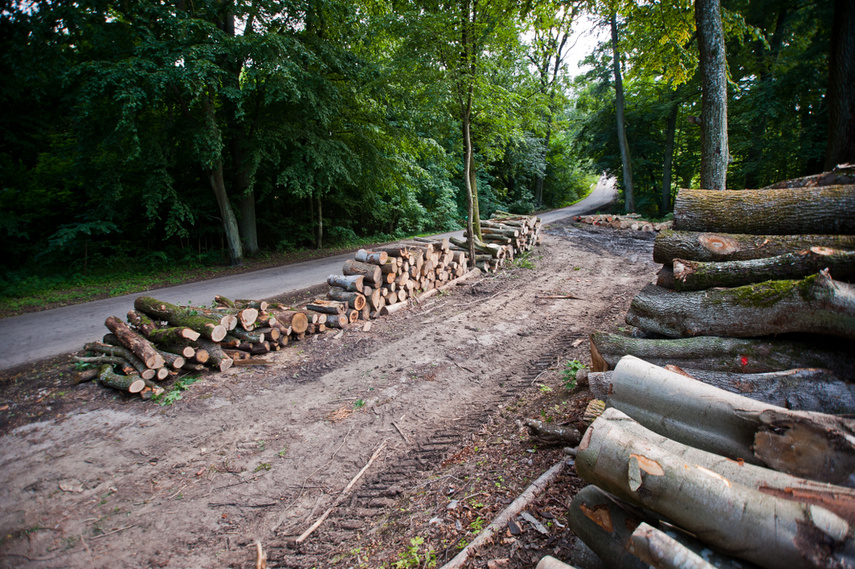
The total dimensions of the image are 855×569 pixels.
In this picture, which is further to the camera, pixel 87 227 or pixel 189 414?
pixel 87 227

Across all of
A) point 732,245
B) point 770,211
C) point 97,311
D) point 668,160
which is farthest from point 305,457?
point 668,160

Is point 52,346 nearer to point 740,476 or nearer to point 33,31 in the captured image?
point 33,31

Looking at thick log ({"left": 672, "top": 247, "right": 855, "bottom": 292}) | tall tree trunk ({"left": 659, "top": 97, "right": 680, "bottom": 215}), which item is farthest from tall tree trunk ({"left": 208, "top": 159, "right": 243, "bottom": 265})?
tall tree trunk ({"left": 659, "top": 97, "right": 680, "bottom": 215})

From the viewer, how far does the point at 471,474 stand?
334 centimetres

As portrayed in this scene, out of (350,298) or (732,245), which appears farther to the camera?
(350,298)

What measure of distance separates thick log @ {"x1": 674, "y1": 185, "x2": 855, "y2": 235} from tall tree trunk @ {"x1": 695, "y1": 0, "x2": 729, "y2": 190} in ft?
9.59

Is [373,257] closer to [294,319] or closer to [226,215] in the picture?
[294,319]

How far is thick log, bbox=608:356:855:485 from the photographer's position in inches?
68.9

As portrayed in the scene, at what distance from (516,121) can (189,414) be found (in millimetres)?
10606

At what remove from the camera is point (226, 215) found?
13141 mm

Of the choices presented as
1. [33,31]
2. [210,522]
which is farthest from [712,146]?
[33,31]

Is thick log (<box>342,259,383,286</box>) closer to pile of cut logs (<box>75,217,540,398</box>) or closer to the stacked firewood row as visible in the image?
pile of cut logs (<box>75,217,540,398</box>)

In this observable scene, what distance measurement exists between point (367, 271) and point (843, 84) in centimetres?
915

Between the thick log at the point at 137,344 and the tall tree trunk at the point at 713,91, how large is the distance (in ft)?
29.8
